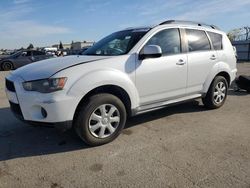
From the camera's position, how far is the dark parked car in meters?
19.2

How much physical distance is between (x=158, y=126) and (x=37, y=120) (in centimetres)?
212

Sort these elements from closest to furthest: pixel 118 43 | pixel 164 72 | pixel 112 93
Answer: pixel 112 93
pixel 164 72
pixel 118 43

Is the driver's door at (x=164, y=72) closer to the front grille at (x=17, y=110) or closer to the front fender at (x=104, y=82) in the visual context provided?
the front fender at (x=104, y=82)

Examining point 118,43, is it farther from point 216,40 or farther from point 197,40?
point 216,40

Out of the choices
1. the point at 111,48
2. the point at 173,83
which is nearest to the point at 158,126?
the point at 173,83

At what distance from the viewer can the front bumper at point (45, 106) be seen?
3.67 m

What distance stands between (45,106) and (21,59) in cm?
1720

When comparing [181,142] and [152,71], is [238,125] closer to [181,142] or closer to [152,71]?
[181,142]

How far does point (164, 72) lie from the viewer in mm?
4750

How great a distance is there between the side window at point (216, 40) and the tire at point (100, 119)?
8.89 ft

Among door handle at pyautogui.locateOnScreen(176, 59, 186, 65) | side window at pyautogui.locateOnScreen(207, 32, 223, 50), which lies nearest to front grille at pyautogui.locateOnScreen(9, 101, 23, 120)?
door handle at pyautogui.locateOnScreen(176, 59, 186, 65)

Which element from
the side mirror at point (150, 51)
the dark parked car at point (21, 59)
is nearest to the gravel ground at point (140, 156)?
the side mirror at point (150, 51)

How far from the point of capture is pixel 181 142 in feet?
13.8

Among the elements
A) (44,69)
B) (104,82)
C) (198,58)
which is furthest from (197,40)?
(44,69)
